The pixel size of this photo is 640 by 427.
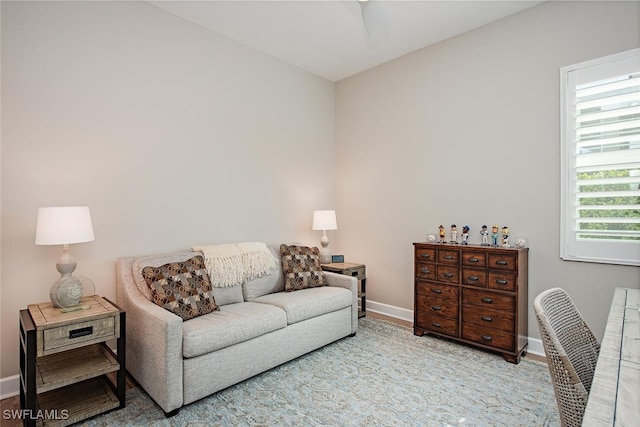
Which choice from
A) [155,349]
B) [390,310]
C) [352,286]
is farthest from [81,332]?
[390,310]

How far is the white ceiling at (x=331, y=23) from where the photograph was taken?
3.04 metres

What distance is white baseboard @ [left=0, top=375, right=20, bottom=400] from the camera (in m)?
2.34

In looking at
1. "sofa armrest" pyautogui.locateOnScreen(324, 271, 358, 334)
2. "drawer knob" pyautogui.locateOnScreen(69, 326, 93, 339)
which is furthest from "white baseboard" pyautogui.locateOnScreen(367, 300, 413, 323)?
"drawer knob" pyautogui.locateOnScreen(69, 326, 93, 339)

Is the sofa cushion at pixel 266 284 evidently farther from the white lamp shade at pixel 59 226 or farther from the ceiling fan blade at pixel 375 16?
the ceiling fan blade at pixel 375 16

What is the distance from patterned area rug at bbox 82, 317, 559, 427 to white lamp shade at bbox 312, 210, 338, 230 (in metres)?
1.51

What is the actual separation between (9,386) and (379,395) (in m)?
2.53

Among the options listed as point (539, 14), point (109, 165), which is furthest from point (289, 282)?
point (539, 14)

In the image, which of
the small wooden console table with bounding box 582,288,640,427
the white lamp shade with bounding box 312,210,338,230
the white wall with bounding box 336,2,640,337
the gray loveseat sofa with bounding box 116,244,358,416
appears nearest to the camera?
the small wooden console table with bounding box 582,288,640,427

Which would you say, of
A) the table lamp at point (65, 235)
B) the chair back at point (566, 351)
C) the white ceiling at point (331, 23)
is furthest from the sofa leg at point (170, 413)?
the white ceiling at point (331, 23)

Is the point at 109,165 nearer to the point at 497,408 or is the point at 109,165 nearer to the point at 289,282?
the point at 289,282

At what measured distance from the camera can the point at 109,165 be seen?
281cm

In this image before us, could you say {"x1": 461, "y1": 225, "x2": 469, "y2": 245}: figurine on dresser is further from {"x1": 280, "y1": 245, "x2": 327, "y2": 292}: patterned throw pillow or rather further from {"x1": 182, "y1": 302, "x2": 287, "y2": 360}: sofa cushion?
{"x1": 182, "y1": 302, "x2": 287, "y2": 360}: sofa cushion

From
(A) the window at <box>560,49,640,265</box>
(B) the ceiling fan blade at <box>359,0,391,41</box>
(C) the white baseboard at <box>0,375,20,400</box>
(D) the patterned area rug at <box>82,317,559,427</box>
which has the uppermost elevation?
(B) the ceiling fan blade at <box>359,0,391,41</box>

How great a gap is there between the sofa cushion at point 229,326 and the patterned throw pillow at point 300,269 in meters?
0.58
